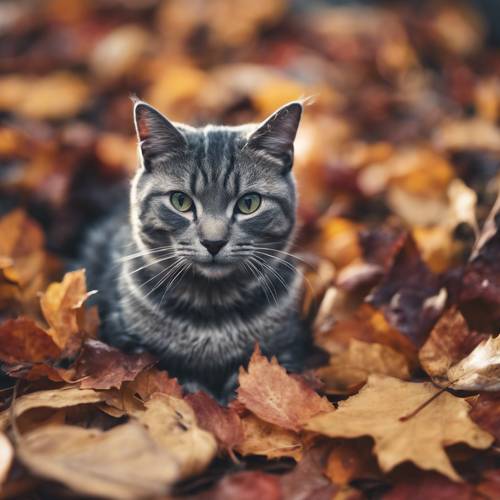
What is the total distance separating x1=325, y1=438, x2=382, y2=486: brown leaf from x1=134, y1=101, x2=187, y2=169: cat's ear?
0.93 metres

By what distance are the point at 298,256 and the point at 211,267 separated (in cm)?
52

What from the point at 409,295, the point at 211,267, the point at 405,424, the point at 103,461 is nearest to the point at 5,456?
the point at 103,461

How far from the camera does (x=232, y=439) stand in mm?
1358

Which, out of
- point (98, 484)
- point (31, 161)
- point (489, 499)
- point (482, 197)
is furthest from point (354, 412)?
point (31, 161)

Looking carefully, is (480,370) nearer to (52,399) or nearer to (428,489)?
(428,489)

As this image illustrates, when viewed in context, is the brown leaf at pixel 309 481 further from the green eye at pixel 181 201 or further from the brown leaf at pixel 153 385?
the green eye at pixel 181 201

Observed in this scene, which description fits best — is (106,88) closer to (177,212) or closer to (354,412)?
(177,212)

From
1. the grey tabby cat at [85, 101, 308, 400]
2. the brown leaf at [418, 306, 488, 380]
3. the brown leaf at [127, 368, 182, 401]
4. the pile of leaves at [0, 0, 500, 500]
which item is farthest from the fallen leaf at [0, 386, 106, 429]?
the brown leaf at [418, 306, 488, 380]

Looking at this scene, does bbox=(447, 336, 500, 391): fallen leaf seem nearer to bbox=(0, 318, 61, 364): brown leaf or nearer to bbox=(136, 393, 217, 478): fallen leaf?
bbox=(136, 393, 217, 478): fallen leaf

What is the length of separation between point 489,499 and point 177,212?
102cm

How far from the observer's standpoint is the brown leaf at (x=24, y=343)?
4.90 ft

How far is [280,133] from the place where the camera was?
1.74 meters

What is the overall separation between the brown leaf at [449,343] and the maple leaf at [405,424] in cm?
12

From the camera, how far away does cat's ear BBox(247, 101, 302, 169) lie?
1.69 meters
